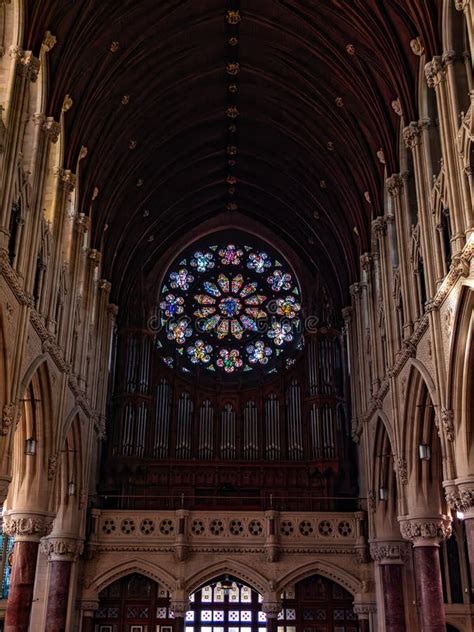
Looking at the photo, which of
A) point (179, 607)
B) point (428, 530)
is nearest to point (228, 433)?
point (179, 607)

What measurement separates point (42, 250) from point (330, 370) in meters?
15.4

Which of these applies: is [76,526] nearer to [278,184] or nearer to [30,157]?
[30,157]

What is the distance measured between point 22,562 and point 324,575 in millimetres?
11489

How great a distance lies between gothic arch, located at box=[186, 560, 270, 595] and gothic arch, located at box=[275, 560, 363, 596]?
0.60 metres

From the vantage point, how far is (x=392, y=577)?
81.1 feet

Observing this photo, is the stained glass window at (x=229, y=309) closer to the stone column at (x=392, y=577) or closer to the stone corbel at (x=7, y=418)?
the stone column at (x=392, y=577)

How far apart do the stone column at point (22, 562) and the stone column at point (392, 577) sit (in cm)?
1085

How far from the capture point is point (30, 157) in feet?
67.0

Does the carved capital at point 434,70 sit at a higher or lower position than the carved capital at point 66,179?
lower

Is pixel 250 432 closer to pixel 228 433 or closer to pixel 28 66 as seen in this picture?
pixel 228 433

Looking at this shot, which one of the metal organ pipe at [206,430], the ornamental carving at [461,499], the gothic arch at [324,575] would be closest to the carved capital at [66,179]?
the metal organ pipe at [206,430]

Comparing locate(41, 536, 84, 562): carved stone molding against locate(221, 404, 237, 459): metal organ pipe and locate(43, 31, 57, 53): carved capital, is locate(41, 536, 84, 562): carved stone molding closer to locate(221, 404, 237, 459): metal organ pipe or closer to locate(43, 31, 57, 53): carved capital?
locate(221, 404, 237, 459): metal organ pipe

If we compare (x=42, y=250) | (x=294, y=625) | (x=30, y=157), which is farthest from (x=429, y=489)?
(x=30, y=157)

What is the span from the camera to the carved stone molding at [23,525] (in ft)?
68.4
